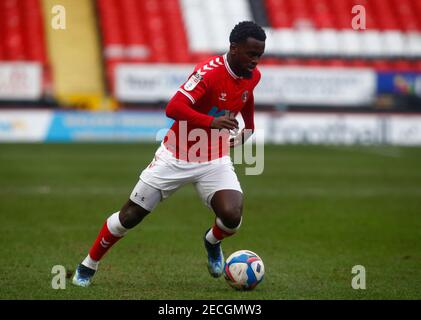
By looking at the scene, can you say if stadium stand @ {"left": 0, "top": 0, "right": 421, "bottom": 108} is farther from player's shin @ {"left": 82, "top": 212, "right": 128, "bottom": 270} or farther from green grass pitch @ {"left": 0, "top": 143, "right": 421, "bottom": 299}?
player's shin @ {"left": 82, "top": 212, "right": 128, "bottom": 270}

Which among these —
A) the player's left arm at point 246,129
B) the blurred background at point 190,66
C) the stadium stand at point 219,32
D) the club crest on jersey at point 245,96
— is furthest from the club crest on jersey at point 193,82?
the stadium stand at point 219,32

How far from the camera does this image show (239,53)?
7.97m

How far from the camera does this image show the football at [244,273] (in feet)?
26.4

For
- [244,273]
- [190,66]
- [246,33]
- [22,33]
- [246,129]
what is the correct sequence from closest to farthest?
[246,33], [244,273], [246,129], [190,66], [22,33]

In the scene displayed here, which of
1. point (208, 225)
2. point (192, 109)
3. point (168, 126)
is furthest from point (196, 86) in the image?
point (168, 126)

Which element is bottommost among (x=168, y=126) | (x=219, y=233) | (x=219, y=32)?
(x=168, y=126)

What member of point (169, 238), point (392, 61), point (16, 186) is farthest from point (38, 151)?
point (392, 61)

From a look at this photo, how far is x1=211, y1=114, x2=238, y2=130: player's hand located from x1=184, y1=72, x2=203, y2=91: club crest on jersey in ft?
1.33

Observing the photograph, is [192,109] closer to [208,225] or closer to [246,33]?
[246,33]

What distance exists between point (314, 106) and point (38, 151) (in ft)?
38.7

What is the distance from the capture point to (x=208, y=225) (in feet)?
42.1

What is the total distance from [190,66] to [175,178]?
2439cm

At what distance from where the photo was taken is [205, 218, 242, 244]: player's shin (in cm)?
834
